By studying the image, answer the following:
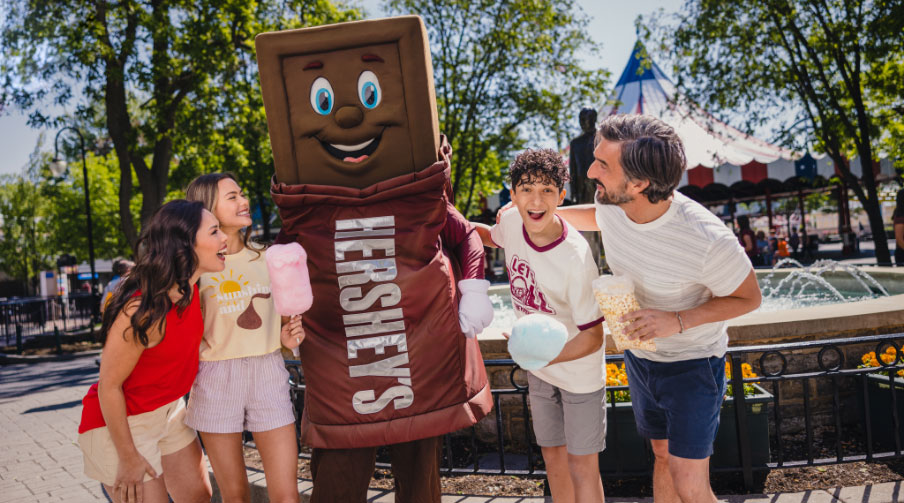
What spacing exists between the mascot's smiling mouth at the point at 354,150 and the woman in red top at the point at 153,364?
63 cm

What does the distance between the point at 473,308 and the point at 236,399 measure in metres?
1.18

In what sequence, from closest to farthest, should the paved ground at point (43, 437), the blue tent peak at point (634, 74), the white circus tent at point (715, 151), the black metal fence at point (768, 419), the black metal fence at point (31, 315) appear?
the black metal fence at point (768, 419) → the paved ground at point (43, 437) → the black metal fence at point (31, 315) → the white circus tent at point (715, 151) → the blue tent peak at point (634, 74)

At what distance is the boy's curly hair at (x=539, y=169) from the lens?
273 centimetres

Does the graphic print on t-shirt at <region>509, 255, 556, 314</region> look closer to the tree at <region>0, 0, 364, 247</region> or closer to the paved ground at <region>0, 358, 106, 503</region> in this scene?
the paved ground at <region>0, 358, 106, 503</region>

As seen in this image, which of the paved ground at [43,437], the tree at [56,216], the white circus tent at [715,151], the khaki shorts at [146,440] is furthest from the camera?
the tree at [56,216]

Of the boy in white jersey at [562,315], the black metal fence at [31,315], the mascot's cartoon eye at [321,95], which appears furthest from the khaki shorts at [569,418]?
the black metal fence at [31,315]

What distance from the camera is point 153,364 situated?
2656mm

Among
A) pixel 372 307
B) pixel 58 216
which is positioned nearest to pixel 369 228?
pixel 372 307

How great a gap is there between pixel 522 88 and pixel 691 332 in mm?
15369

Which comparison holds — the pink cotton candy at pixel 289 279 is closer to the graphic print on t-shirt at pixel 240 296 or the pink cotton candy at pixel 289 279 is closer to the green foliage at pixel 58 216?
the graphic print on t-shirt at pixel 240 296

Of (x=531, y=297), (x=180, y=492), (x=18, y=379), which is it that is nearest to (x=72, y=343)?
(x=18, y=379)

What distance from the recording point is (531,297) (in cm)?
281

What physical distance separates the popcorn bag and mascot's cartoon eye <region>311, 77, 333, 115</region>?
4.66 ft

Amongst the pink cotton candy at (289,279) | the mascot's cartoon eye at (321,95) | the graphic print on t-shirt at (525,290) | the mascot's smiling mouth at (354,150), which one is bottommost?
the graphic print on t-shirt at (525,290)
